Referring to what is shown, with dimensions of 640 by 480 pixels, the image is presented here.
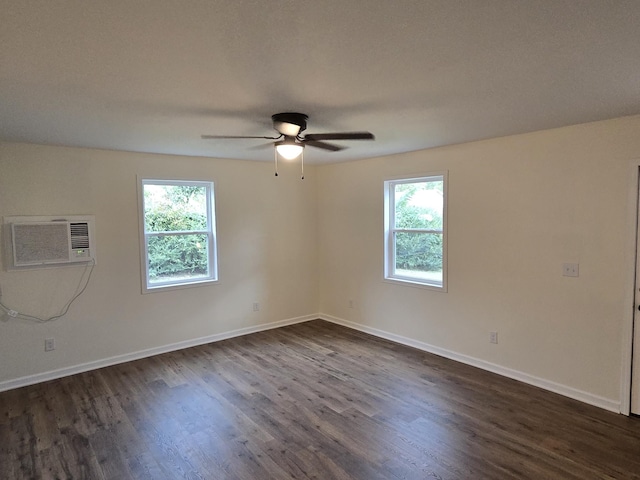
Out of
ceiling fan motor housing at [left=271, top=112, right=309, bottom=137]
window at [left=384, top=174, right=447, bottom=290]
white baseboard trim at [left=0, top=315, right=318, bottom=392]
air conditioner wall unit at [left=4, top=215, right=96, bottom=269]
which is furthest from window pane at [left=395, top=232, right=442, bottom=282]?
air conditioner wall unit at [left=4, top=215, right=96, bottom=269]

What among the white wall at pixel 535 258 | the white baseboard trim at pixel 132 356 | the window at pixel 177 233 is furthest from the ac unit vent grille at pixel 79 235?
the white wall at pixel 535 258

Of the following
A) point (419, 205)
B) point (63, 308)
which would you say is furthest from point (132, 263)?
point (419, 205)

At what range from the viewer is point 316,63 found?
185cm

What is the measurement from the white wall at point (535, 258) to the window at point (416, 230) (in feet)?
0.44

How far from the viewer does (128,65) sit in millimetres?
1847

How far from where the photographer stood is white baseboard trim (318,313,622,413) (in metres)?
3.13

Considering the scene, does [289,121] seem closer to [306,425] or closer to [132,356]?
[306,425]

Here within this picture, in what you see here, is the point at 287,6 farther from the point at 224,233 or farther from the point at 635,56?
the point at 224,233

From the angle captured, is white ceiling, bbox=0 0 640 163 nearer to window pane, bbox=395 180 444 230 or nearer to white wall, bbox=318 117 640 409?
white wall, bbox=318 117 640 409

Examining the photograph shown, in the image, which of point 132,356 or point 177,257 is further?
point 177,257

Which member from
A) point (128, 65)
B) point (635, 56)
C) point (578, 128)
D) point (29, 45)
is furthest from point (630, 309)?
point (29, 45)

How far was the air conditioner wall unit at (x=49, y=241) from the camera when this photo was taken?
3.61 meters

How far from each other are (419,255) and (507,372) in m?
1.55

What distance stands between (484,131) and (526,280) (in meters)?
1.42
